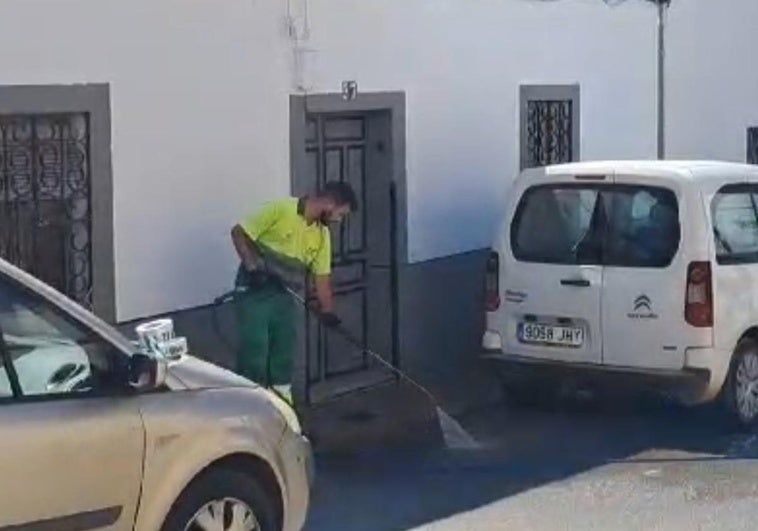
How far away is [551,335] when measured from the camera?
39.2 ft

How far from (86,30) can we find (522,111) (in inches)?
217

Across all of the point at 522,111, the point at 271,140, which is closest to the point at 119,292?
the point at 271,140

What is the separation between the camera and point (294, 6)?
482 inches

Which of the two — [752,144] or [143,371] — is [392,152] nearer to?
[143,371]

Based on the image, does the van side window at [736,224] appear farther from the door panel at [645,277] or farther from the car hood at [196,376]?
the car hood at [196,376]

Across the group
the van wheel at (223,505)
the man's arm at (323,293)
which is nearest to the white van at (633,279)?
the man's arm at (323,293)

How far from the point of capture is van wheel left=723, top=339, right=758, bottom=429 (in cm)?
1175

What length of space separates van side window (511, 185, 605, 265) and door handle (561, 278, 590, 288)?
112 millimetres

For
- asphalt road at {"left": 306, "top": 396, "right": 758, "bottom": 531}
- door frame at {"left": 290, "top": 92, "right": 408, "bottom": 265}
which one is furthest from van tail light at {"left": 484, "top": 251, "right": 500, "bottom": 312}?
door frame at {"left": 290, "top": 92, "right": 408, "bottom": 265}

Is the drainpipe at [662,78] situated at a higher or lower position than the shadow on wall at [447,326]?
higher

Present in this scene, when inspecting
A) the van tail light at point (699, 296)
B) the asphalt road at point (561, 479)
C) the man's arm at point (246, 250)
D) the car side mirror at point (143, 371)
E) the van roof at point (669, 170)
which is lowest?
the asphalt road at point (561, 479)

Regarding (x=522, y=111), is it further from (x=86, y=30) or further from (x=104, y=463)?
(x=104, y=463)

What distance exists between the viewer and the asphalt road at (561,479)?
9430 millimetres

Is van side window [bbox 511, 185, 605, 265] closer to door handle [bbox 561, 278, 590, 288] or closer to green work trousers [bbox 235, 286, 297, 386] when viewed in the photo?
door handle [bbox 561, 278, 590, 288]
